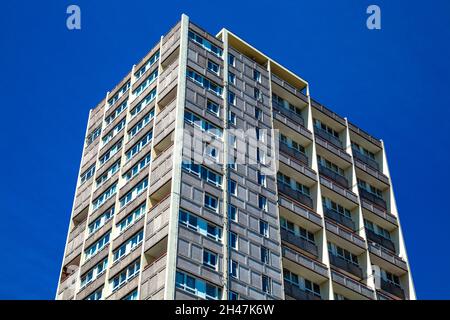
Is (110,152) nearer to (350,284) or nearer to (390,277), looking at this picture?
(350,284)

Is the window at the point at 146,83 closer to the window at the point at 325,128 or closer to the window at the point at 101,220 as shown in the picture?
the window at the point at 101,220

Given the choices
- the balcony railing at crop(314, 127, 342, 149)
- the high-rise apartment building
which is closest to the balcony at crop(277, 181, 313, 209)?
the high-rise apartment building

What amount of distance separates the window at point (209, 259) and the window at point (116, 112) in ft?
76.6

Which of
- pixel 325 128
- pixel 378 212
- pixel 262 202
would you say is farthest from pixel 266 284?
pixel 325 128

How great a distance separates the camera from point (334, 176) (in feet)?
227

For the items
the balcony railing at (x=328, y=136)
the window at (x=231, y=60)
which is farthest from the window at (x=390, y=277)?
the window at (x=231, y=60)

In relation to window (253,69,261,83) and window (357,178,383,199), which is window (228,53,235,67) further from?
window (357,178,383,199)

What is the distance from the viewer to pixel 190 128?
57281mm

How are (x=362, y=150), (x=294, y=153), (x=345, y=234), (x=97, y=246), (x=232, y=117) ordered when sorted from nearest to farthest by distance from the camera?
(x=97, y=246), (x=232, y=117), (x=345, y=234), (x=294, y=153), (x=362, y=150)

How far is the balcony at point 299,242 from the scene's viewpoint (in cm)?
5888

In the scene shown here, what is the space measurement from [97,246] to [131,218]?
4.65 metres

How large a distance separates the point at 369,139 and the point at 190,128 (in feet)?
86.8


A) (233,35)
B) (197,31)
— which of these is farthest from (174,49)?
(233,35)

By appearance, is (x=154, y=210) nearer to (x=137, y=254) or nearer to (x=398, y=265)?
(x=137, y=254)
